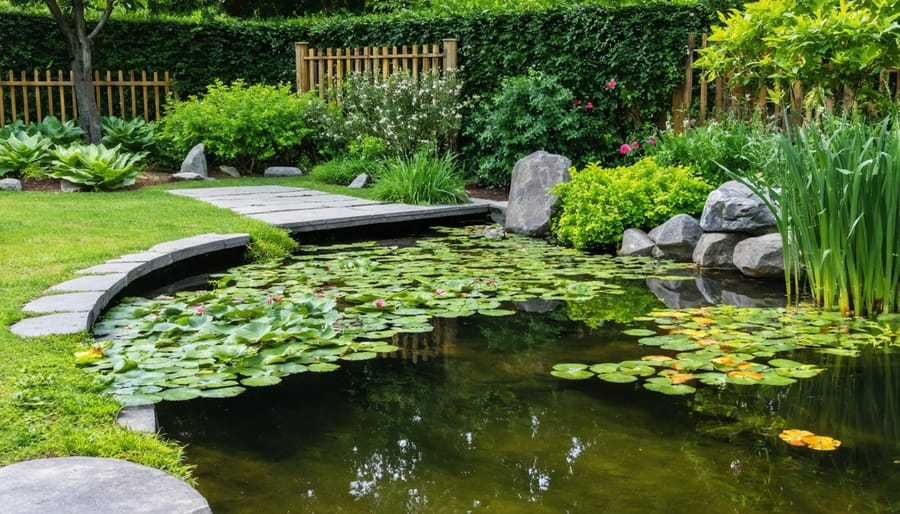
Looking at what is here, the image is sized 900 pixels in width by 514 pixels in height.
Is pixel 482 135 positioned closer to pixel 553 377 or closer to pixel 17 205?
pixel 17 205

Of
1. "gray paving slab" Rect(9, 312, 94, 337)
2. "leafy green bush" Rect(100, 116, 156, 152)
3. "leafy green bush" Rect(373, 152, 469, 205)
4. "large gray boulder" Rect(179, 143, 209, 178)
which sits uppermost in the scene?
"leafy green bush" Rect(100, 116, 156, 152)

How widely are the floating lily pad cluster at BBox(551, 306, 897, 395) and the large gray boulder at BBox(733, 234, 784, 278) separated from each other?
92 centimetres

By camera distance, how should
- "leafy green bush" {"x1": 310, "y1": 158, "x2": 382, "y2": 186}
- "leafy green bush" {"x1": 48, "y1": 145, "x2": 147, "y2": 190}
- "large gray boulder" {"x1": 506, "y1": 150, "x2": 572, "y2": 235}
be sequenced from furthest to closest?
"leafy green bush" {"x1": 310, "y1": 158, "x2": 382, "y2": 186}
"leafy green bush" {"x1": 48, "y1": 145, "x2": 147, "y2": 190}
"large gray boulder" {"x1": 506, "y1": 150, "x2": 572, "y2": 235}

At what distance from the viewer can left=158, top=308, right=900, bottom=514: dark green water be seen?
2.36 m

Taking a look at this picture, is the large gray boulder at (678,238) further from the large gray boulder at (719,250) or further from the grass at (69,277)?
the grass at (69,277)

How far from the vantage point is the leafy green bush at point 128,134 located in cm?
1066

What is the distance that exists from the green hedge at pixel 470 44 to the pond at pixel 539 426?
5101 mm

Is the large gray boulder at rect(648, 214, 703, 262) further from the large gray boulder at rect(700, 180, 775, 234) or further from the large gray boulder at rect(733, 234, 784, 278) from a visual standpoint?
the large gray boulder at rect(733, 234, 784, 278)

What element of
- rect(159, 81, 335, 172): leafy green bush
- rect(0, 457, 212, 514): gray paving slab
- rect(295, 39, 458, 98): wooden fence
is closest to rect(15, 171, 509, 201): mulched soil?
rect(159, 81, 335, 172): leafy green bush

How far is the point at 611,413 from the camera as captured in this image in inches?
118

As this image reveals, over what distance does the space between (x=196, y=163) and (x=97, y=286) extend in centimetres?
636

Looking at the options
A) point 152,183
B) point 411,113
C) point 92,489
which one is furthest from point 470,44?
point 92,489

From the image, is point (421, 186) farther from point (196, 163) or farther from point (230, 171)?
point (230, 171)

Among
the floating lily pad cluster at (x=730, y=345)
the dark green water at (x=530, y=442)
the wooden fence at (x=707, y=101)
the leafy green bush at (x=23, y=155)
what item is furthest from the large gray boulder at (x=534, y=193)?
the leafy green bush at (x=23, y=155)
